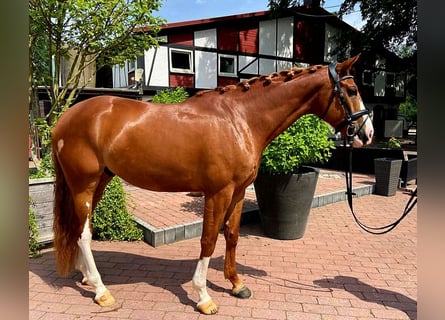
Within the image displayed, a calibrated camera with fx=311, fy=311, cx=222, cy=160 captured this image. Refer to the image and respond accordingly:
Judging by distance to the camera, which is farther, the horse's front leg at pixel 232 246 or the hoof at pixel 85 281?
the hoof at pixel 85 281

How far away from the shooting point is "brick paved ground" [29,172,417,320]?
100 inches

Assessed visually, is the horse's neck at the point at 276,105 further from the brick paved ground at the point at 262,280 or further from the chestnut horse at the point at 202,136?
the brick paved ground at the point at 262,280

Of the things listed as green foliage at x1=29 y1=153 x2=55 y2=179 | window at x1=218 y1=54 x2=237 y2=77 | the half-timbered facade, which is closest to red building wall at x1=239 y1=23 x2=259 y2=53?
the half-timbered facade

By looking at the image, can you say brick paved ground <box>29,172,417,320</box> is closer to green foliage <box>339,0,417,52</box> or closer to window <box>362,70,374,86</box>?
green foliage <box>339,0,417,52</box>

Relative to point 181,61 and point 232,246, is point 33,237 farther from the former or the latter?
point 181,61

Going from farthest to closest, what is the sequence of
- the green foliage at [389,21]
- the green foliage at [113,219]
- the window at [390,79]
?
the window at [390,79] < the green foliage at [389,21] < the green foliage at [113,219]

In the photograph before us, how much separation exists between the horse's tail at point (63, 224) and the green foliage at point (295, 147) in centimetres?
244

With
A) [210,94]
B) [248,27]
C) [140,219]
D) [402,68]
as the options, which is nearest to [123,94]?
[248,27]

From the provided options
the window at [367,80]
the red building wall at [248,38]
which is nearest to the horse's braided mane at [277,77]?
the red building wall at [248,38]

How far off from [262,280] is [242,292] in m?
0.40

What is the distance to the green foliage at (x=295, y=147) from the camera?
4.13 m

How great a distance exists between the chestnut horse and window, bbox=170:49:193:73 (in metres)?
10.6

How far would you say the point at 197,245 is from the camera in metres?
3.99
